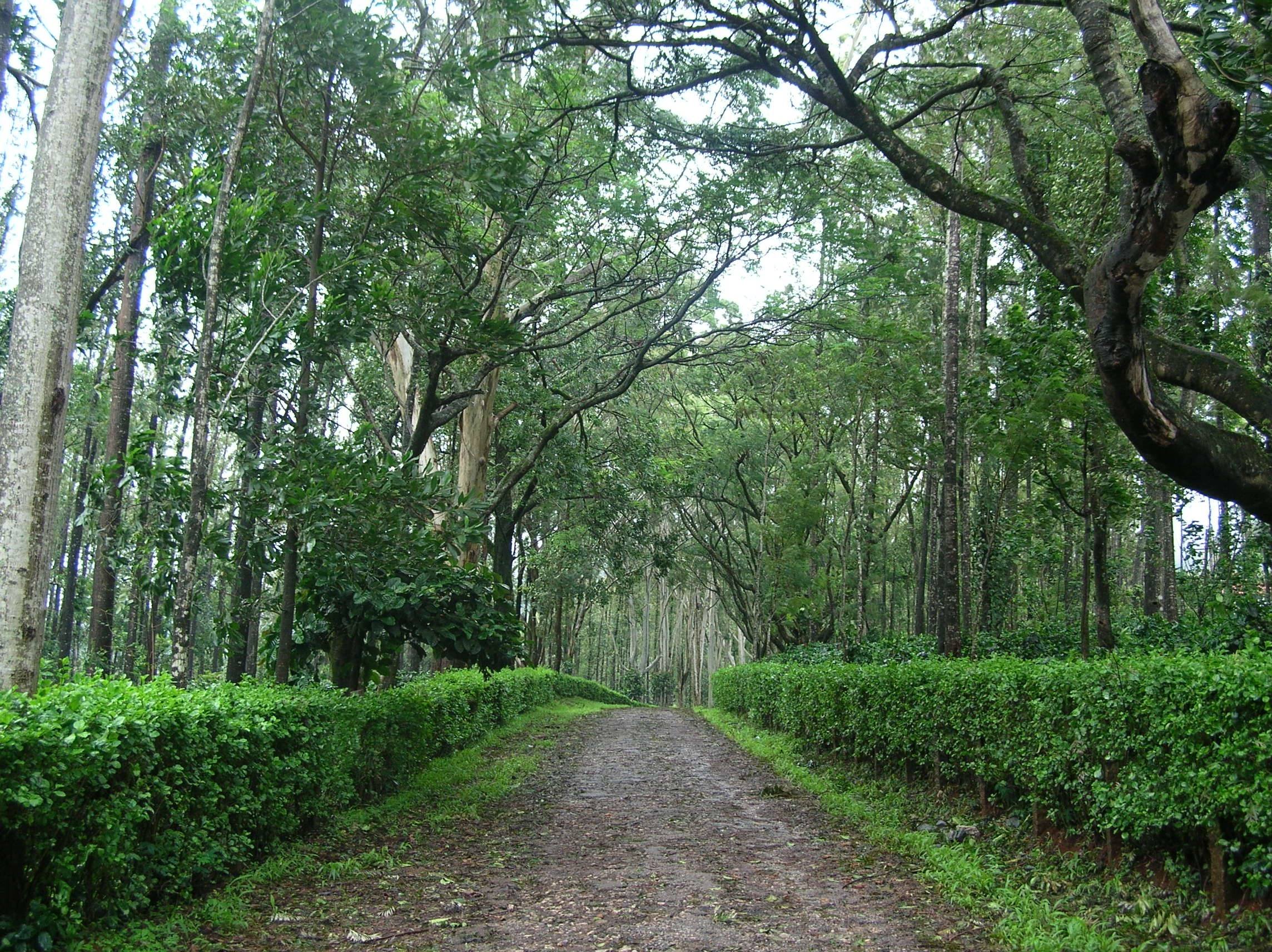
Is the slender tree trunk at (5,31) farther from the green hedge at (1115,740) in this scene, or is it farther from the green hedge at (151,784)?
the green hedge at (1115,740)

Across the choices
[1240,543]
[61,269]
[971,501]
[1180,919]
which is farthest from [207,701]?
[971,501]

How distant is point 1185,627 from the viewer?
11992 mm

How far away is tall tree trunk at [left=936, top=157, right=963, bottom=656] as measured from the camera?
10227mm

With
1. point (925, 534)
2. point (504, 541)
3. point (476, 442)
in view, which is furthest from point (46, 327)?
point (925, 534)

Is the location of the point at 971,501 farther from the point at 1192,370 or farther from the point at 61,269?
the point at 61,269

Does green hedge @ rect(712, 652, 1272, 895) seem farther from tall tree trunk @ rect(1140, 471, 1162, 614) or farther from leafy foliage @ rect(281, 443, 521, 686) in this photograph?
tall tree trunk @ rect(1140, 471, 1162, 614)

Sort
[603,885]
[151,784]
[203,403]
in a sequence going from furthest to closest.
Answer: [203,403]
[603,885]
[151,784]

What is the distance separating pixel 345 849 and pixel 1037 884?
4636mm

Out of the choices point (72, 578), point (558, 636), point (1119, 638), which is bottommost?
point (558, 636)

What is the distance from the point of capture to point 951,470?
1052 cm

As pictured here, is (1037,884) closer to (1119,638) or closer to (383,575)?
(383,575)

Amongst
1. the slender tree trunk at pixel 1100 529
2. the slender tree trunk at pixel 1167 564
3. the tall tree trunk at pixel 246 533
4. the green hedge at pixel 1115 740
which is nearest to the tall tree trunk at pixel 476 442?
the tall tree trunk at pixel 246 533

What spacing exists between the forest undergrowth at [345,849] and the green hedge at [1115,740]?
169 inches

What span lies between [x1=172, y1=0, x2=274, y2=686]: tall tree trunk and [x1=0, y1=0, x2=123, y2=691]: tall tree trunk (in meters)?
1.04
